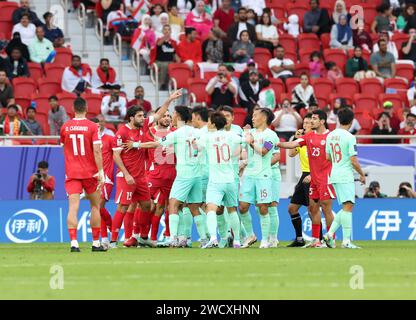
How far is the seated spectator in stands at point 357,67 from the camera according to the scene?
33438 mm

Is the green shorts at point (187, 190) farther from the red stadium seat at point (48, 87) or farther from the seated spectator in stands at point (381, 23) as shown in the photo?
the seated spectator in stands at point (381, 23)

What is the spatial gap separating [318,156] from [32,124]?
27.2 feet

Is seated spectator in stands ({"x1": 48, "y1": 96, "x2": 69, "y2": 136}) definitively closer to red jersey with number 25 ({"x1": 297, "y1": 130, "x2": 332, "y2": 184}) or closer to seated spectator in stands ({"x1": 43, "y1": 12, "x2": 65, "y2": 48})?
seated spectator in stands ({"x1": 43, "y1": 12, "x2": 65, "y2": 48})

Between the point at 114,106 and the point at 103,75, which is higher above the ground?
the point at 103,75

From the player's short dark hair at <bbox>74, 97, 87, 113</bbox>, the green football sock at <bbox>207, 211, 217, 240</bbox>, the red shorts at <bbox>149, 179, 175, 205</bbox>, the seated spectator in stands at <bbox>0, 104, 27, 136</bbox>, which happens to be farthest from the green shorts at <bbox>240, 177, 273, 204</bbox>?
the seated spectator in stands at <bbox>0, 104, 27, 136</bbox>

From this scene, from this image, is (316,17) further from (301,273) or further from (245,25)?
(301,273)

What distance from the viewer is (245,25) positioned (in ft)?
110

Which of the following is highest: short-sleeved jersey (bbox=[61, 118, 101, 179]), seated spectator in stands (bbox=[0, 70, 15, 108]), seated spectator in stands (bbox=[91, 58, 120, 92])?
seated spectator in stands (bbox=[91, 58, 120, 92])

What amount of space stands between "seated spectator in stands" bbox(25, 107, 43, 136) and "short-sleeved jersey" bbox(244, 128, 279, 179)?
7564 mm

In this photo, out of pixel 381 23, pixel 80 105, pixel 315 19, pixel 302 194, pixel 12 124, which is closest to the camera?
pixel 80 105

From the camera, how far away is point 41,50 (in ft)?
102

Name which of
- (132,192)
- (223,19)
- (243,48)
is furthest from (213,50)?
(132,192)

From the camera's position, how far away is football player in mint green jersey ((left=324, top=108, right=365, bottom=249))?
68.3 feet

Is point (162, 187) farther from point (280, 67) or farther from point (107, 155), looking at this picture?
point (280, 67)
